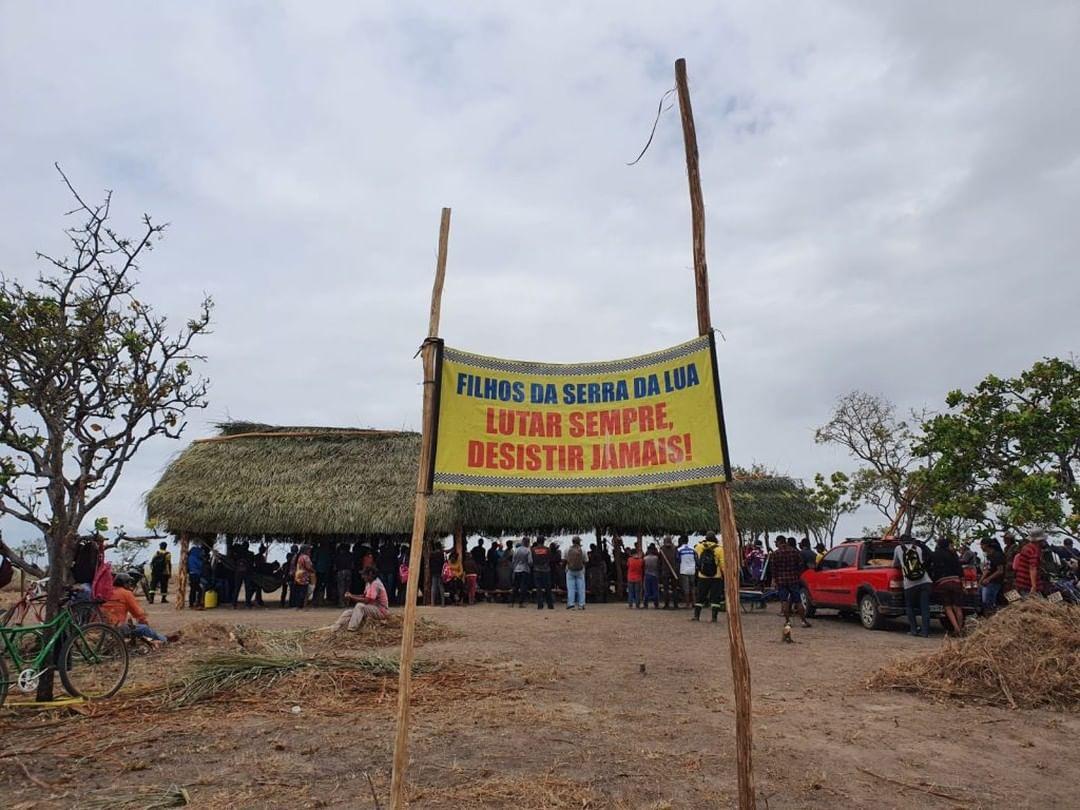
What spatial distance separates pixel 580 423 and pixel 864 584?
1137 centimetres

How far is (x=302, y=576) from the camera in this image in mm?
18875

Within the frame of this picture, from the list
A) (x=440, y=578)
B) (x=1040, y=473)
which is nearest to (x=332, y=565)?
(x=440, y=578)

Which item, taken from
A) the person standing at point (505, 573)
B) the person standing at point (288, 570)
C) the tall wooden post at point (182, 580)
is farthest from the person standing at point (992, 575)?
the tall wooden post at point (182, 580)

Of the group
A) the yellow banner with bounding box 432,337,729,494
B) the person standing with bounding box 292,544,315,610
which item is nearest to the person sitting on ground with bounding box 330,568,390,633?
the person standing with bounding box 292,544,315,610

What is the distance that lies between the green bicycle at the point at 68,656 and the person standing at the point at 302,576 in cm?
953

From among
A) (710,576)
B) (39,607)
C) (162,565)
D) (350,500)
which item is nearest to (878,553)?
(710,576)

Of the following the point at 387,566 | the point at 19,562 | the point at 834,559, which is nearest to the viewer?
the point at 19,562

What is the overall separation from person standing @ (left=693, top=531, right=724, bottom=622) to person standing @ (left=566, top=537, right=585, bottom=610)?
122 inches

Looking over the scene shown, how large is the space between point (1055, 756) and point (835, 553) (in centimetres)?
961

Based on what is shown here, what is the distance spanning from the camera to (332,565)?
802 inches

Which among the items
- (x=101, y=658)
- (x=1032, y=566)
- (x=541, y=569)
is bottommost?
(x=101, y=658)

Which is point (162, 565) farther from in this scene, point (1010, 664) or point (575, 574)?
point (1010, 664)

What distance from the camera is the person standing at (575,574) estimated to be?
17.9 meters

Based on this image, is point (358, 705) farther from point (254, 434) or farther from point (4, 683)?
point (254, 434)
